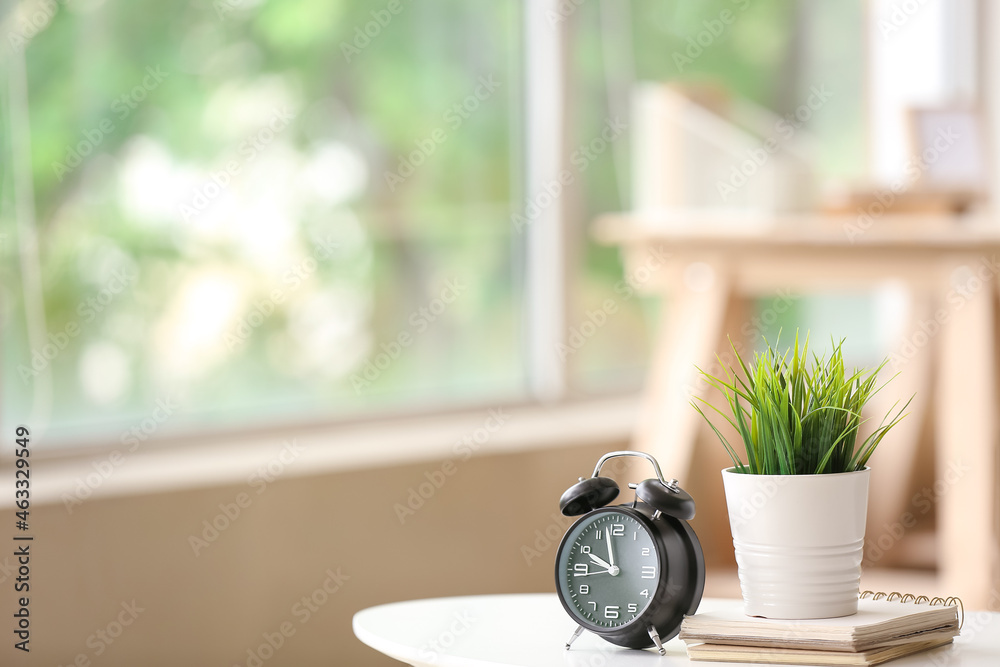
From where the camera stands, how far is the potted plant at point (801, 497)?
1.10 m

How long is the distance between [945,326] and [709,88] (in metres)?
0.68

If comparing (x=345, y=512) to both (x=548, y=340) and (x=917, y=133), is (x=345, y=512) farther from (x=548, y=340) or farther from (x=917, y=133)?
(x=917, y=133)

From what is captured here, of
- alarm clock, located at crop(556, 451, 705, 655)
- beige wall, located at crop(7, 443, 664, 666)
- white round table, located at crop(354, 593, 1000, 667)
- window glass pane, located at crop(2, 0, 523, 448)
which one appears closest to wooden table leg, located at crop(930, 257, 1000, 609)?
white round table, located at crop(354, 593, 1000, 667)

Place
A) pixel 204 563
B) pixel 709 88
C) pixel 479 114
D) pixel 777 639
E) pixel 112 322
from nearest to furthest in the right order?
pixel 777 639, pixel 204 563, pixel 112 322, pixel 709 88, pixel 479 114

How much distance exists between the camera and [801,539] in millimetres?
1095

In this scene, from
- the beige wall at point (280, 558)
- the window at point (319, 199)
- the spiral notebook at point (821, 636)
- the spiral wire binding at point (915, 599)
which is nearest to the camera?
the spiral notebook at point (821, 636)

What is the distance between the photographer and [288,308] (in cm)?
242

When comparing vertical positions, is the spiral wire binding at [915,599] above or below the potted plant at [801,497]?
below

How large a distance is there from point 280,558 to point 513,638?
986mm

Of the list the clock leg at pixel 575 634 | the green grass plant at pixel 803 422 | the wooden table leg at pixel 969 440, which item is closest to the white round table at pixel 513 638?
the clock leg at pixel 575 634

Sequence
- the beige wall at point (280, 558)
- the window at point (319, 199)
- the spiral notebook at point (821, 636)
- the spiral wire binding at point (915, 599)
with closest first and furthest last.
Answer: the spiral notebook at point (821, 636) < the spiral wire binding at point (915, 599) < the beige wall at point (280, 558) < the window at point (319, 199)

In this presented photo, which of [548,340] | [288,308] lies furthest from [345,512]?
[548,340]

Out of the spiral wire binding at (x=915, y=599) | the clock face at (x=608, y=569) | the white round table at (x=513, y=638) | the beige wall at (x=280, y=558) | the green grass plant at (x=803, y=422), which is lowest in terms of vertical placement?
the beige wall at (x=280, y=558)

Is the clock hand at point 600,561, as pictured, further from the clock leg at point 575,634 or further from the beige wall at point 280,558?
the beige wall at point 280,558
